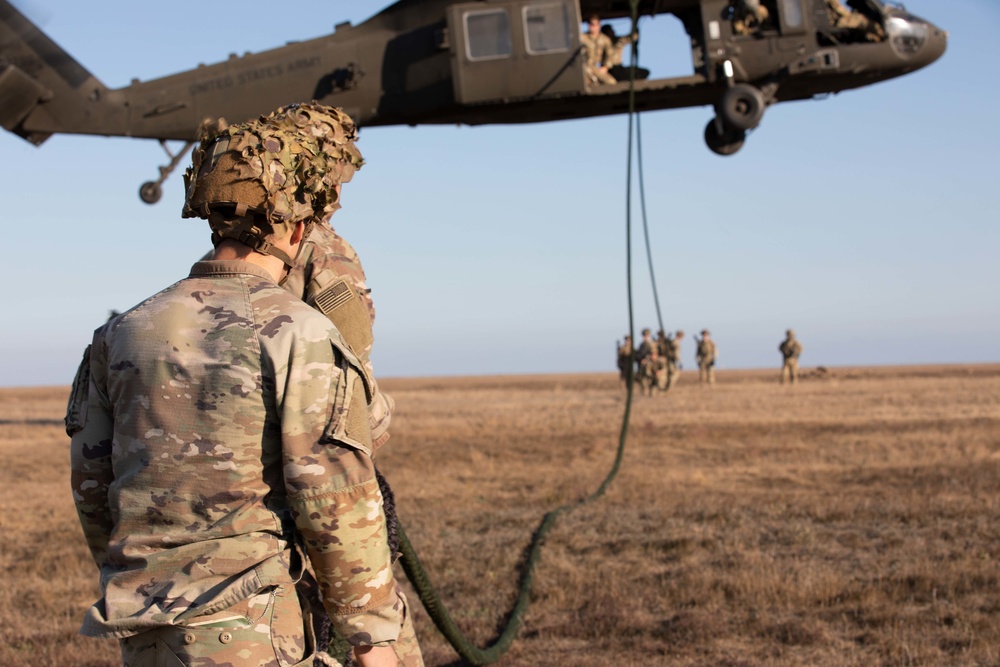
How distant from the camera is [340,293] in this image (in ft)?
8.82

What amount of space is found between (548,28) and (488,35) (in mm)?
610

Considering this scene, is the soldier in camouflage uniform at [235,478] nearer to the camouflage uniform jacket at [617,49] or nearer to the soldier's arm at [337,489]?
the soldier's arm at [337,489]

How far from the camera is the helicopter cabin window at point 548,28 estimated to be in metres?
10.4

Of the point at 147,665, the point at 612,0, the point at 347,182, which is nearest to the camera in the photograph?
the point at 147,665

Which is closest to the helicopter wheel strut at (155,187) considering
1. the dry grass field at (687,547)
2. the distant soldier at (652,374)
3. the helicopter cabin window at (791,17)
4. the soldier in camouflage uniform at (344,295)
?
the dry grass field at (687,547)

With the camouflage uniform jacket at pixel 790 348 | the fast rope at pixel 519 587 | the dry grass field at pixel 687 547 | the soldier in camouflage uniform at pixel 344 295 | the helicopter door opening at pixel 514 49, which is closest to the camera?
the soldier in camouflage uniform at pixel 344 295

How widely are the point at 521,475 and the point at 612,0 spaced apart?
16.1 feet

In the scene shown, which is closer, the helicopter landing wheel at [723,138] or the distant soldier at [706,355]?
the helicopter landing wheel at [723,138]

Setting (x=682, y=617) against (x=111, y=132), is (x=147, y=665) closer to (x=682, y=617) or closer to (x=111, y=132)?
(x=682, y=617)

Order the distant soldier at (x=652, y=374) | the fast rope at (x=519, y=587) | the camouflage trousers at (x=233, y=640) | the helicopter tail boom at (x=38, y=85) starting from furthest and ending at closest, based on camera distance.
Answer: the distant soldier at (x=652, y=374), the helicopter tail boom at (x=38, y=85), the fast rope at (x=519, y=587), the camouflage trousers at (x=233, y=640)

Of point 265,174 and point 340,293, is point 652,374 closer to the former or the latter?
point 340,293

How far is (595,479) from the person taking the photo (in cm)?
946

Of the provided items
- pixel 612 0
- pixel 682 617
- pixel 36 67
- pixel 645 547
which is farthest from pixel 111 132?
pixel 682 617

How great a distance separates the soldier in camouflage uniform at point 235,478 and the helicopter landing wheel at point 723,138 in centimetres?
944
